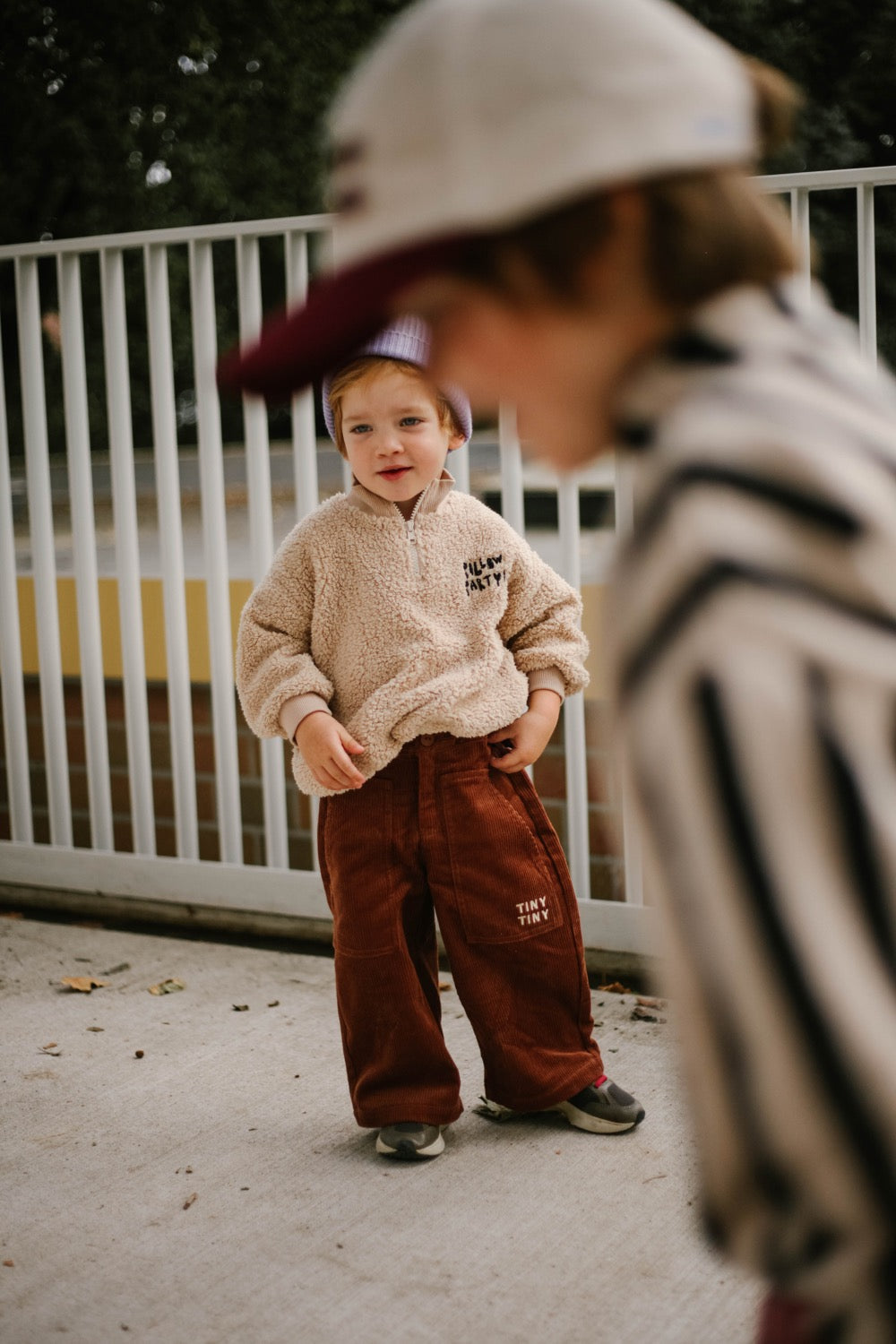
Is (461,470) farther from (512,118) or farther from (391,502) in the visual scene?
(512,118)

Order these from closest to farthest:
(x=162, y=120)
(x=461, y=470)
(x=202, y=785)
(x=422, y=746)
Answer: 1. (x=422, y=746)
2. (x=461, y=470)
3. (x=202, y=785)
4. (x=162, y=120)

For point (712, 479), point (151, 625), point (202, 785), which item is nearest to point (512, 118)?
point (712, 479)

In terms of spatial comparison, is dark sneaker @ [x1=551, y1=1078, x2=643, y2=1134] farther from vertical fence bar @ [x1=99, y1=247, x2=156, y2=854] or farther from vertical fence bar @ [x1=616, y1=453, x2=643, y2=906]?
vertical fence bar @ [x1=99, y1=247, x2=156, y2=854]

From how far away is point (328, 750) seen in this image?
8.29ft

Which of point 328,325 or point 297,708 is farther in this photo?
point 297,708

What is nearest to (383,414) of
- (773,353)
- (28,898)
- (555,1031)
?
(555,1031)

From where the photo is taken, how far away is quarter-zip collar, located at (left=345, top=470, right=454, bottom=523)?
2.68 metres

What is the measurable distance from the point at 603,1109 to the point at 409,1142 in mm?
383

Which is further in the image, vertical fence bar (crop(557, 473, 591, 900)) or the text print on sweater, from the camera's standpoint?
vertical fence bar (crop(557, 473, 591, 900))

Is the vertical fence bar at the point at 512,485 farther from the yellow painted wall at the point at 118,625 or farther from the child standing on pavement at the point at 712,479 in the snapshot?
the child standing on pavement at the point at 712,479

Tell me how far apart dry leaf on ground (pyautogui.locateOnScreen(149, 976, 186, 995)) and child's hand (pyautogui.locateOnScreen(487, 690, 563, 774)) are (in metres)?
1.34

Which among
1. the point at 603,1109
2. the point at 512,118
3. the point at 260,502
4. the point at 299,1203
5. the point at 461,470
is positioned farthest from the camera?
the point at 260,502

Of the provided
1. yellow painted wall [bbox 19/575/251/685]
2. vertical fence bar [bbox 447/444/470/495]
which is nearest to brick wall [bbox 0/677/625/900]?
yellow painted wall [bbox 19/575/251/685]

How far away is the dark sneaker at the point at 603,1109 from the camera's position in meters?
2.74
